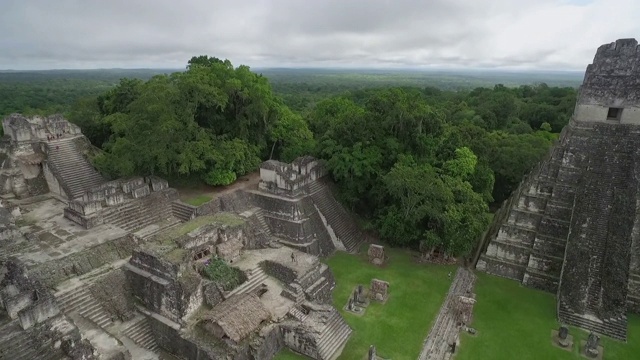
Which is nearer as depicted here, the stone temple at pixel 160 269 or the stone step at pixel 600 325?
the stone temple at pixel 160 269

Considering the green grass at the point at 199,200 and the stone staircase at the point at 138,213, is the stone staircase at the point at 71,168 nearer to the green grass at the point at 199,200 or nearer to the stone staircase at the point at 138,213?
the stone staircase at the point at 138,213

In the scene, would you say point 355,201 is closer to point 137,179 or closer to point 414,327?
point 414,327

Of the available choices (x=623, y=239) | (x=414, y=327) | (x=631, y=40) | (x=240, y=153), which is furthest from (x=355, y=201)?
(x=631, y=40)

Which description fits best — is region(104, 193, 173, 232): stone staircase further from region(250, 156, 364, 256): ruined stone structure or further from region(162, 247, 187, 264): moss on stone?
region(250, 156, 364, 256): ruined stone structure

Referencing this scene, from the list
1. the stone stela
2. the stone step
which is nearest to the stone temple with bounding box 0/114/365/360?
the stone stela

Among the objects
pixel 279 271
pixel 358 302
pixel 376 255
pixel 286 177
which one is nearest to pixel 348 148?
pixel 286 177

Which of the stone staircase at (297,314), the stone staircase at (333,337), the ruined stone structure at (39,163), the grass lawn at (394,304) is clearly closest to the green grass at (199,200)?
the ruined stone structure at (39,163)
